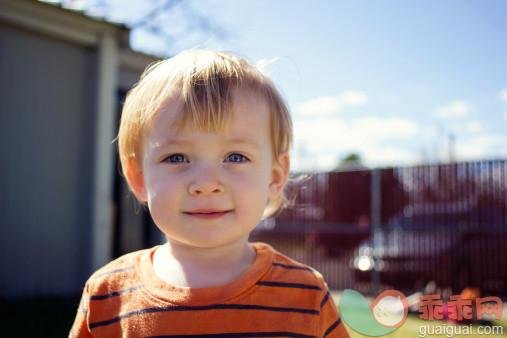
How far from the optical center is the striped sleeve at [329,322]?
4.45 ft

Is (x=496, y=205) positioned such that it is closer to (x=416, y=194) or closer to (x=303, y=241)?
(x=416, y=194)

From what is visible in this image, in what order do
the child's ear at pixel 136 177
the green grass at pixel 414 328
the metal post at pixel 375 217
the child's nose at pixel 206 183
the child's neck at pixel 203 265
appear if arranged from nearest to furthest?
the child's nose at pixel 206 183 < the child's neck at pixel 203 265 < the child's ear at pixel 136 177 < the green grass at pixel 414 328 < the metal post at pixel 375 217

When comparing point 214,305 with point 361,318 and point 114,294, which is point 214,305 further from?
point 361,318

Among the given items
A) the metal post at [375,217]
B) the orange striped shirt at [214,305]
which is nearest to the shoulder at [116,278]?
the orange striped shirt at [214,305]

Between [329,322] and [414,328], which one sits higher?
[329,322]

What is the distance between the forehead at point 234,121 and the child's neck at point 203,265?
Result: 31 cm

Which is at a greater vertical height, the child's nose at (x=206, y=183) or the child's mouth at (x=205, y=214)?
the child's nose at (x=206, y=183)

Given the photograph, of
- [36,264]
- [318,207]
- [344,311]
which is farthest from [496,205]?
[36,264]

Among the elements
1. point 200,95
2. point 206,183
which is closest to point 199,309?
point 206,183

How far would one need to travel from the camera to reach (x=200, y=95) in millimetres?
1314

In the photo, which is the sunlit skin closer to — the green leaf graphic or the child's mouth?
the child's mouth

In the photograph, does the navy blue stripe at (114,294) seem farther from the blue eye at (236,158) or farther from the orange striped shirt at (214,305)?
the blue eye at (236,158)

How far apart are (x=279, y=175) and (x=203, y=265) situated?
382 mm

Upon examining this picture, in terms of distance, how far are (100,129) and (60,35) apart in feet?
3.56
